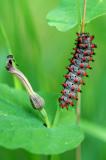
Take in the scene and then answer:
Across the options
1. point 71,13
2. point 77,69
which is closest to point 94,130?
point 77,69

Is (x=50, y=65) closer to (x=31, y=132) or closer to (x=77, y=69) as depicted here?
(x=77, y=69)

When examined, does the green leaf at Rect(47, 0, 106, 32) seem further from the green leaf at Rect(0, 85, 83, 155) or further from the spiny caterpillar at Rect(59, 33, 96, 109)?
the green leaf at Rect(0, 85, 83, 155)

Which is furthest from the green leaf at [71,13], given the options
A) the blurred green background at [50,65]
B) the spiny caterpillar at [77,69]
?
the blurred green background at [50,65]

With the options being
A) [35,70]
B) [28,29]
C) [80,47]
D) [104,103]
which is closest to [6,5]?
[28,29]

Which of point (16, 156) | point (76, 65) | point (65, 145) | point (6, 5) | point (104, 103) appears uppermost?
point (6, 5)

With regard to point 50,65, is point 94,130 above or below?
below

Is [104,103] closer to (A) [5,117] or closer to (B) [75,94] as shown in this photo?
(B) [75,94]
